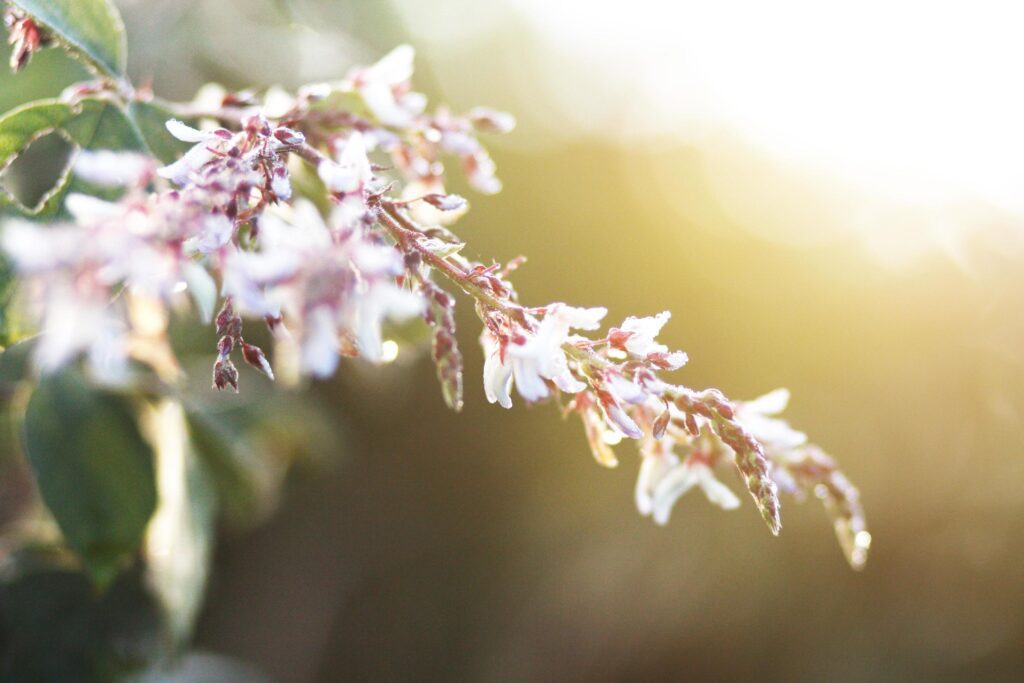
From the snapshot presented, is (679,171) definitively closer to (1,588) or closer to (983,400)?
(983,400)

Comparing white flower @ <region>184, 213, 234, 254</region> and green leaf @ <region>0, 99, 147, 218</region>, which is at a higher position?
green leaf @ <region>0, 99, 147, 218</region>

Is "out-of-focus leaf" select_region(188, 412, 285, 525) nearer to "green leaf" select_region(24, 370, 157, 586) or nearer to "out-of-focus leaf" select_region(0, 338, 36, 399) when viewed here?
"green leaf" select_region(24, 370, 157, 586)

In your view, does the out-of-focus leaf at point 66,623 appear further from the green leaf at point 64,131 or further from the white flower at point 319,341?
the white flower at point 319,341

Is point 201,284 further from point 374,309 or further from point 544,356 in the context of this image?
point 544,356

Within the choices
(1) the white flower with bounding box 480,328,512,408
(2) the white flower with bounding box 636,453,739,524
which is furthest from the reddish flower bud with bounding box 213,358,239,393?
(2) the white flower with bounding box 636,453,739,524

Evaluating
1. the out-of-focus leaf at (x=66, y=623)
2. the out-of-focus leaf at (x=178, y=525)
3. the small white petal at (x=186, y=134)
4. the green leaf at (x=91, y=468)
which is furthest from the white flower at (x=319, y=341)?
the out-of-focus leaf at (x=66, y=623)

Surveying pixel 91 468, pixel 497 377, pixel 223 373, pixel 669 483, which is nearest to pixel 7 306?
pixel 223 373

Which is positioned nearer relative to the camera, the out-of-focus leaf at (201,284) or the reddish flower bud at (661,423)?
the out-of-focus leaf at (201,284)
